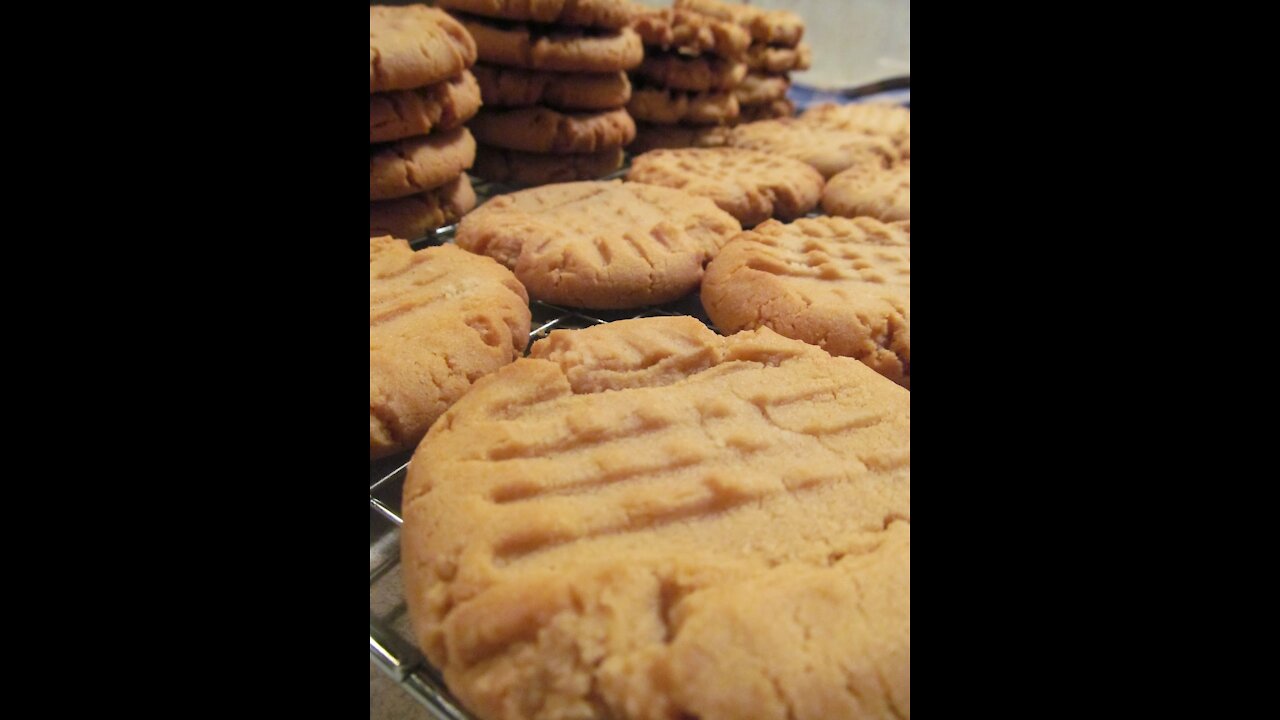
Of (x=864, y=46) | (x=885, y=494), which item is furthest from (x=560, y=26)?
(x=864, y=46)

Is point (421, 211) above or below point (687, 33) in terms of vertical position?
below

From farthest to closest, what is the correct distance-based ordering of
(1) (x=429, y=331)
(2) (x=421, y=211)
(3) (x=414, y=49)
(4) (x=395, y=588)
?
(2) (x=421, y=211), (3) (x=414, y=49), (1) (x=429, y=331), (4) (x=395, y=588)

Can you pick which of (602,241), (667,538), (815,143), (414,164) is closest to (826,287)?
(602,241)

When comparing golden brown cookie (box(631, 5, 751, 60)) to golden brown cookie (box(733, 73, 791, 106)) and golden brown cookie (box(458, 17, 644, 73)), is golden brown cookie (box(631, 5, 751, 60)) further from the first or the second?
golden brown cookie (box(733, 73, 791, 106))

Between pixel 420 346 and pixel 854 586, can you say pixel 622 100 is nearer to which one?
pixel 420 346

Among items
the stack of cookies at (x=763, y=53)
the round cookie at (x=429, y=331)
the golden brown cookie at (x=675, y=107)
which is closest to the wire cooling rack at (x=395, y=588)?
the round cookie at (x=429, y=331)

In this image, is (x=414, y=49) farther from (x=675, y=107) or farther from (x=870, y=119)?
(x=870, y=119)
